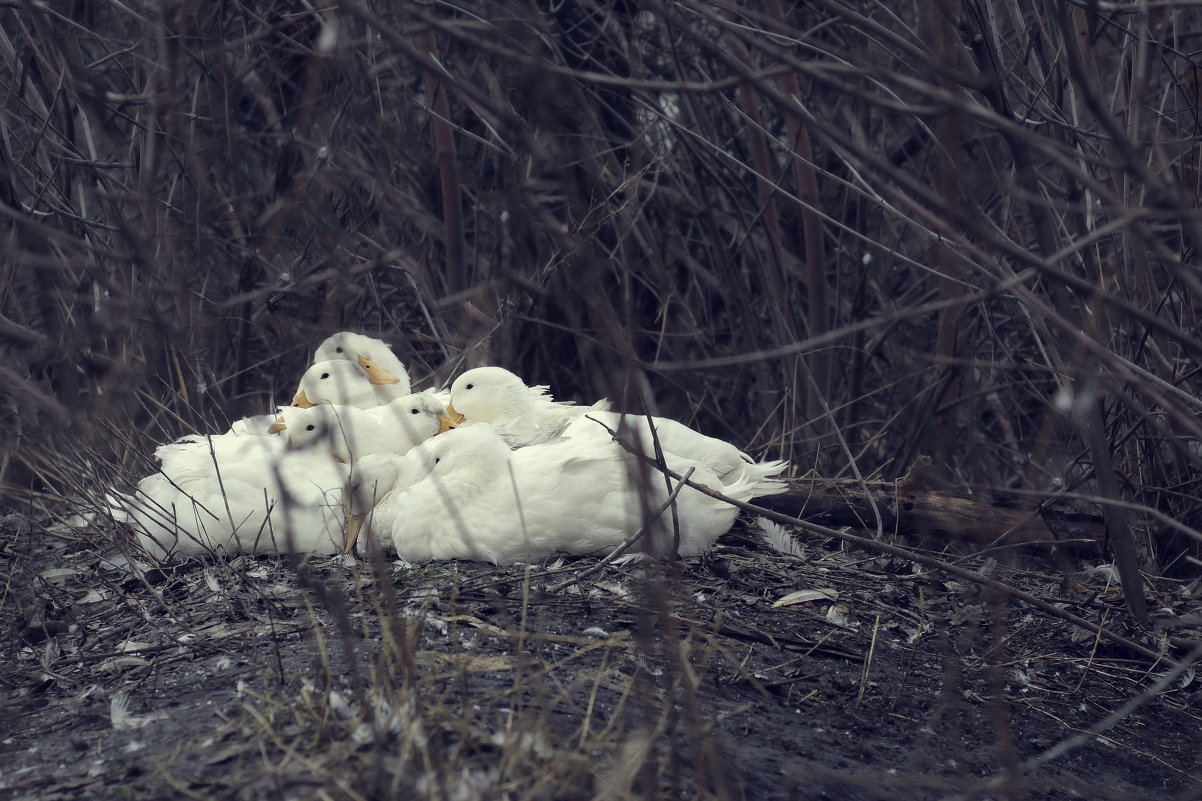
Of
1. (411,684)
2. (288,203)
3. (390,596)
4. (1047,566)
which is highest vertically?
(288,203)

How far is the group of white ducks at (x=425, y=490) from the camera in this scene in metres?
3.98

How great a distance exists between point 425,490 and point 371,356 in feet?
6.24

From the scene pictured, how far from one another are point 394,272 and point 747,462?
3140 millimetres

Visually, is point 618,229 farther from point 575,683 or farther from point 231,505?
point 575,683

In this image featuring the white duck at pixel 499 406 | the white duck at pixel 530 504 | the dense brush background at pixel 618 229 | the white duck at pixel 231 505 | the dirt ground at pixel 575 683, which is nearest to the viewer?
the dirt ground at pixel 575 683

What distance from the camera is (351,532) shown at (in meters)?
4.29

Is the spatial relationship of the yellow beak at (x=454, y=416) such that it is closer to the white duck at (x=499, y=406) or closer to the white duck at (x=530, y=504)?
the white duck at (x=499, y=406)

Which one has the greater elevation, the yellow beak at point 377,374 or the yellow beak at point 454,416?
the yellow beak at point 377,374

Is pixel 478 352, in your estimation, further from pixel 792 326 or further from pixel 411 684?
pixel 411 684

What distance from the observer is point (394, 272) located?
6797 millimetres

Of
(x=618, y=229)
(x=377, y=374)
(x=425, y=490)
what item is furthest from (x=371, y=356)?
(x=425, y=490)


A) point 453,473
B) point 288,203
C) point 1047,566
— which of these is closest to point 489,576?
point 453,473

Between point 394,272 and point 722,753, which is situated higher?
point 394,272

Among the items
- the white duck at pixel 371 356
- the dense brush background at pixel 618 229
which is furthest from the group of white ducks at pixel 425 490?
the white duck at pixel 371 356
